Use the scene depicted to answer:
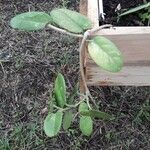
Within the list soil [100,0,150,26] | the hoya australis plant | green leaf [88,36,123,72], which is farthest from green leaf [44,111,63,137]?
Result: soil [100,0,150,26]

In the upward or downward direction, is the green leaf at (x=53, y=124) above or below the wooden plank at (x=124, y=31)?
below

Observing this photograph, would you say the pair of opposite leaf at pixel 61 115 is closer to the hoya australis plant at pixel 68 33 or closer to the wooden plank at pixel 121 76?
the hoya australis plant at pixel 68 33

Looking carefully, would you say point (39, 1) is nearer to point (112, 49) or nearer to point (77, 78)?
point (77, 78)

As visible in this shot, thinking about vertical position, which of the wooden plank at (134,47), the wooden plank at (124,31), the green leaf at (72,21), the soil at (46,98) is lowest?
the soil at (46,98)

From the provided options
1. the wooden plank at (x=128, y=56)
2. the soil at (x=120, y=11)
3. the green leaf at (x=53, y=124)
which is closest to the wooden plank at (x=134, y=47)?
the wooden plank at (x=128, y=56)

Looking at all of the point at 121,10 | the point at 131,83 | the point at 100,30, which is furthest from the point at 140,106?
the point at 100,30

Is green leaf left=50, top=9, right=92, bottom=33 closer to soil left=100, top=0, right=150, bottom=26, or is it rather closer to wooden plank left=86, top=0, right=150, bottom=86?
wooden plank left=86, top=0, right=150, bottom=86

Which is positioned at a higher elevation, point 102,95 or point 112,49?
point 112,49

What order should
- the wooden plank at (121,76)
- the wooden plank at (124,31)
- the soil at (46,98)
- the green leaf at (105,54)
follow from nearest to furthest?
the green leaf at (105,54) → the wooden plank at (124,31) → the wooden plank at (121,76) → the soil at (46,98)
